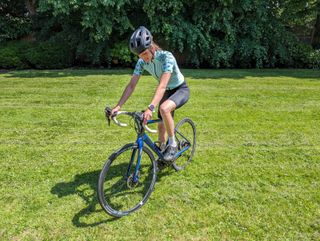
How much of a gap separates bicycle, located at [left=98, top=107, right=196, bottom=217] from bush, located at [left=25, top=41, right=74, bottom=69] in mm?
11148

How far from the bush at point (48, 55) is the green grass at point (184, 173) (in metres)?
6.16

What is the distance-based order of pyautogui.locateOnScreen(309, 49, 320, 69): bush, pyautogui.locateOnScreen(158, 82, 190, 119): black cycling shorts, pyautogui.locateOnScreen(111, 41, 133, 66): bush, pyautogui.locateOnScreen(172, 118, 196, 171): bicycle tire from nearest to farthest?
pyautogui.locateOnScreen(158, 82, 190, 119): black cycling shorts → pyautogui.locateOnScreen(172, 118, 196, 171): bicycle tire → pyautogui.locateOnScreen(111, 41, 133, 66): bush → pyautogui.locateOnScreen(309, 49, 320, 69): bush

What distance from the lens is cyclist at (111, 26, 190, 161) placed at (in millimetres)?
3064

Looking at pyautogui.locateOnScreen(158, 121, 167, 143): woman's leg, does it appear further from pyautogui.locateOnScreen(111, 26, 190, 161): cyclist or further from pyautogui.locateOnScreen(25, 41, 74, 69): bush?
pyautogui.locateOnScreen(25, 41, 74, 69): bush

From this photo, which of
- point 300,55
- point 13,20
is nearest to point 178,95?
point 300,55

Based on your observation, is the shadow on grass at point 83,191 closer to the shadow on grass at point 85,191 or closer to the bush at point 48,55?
the shadow on grass at point 85,191

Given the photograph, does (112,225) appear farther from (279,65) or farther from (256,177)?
(279,65)

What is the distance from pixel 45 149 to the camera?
4809mm

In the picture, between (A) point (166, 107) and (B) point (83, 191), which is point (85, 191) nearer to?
(B) point (83, 191)

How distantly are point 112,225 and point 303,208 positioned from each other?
196 cm

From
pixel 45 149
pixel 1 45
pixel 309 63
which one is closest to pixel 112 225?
pixel 45 149

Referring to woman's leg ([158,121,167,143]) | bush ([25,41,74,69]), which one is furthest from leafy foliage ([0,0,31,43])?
woman's leg ([158,121,167,143])

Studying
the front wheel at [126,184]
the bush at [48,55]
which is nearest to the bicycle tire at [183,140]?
the front wheel at [126,184]

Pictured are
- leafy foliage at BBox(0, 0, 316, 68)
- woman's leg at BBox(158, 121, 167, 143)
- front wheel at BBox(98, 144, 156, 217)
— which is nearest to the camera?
front wheel at BBox(98, 144, 156, 217)
